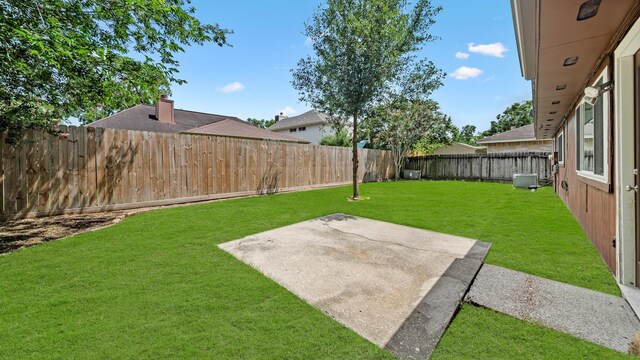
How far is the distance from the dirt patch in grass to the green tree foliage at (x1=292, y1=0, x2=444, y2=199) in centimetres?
593

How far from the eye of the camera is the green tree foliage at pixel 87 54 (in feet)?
12.3

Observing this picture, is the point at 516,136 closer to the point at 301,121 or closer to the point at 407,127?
the point at 407,127

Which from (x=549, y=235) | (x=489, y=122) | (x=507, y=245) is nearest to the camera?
(x=507, y=245)

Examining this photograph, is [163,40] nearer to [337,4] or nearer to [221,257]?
[337,4]

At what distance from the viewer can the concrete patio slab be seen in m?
1.89

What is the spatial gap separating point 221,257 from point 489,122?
49.8 m

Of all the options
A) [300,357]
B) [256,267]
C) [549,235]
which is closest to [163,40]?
[256,267]

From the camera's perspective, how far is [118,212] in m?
5.70

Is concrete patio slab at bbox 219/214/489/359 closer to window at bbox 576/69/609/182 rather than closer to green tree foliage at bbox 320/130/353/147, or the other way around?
window at bbox 576/69/609/182

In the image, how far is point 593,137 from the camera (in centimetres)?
359

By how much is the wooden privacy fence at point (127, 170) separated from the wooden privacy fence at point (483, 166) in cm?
1041

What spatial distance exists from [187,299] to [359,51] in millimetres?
6778

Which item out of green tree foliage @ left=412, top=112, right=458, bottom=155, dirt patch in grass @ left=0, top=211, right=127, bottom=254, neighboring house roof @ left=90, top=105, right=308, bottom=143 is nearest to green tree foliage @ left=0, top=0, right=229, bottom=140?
dirt patch in grass @ left=0, top=211, right=127, bottom=254

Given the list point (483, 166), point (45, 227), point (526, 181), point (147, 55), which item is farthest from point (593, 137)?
point (483, 166)
